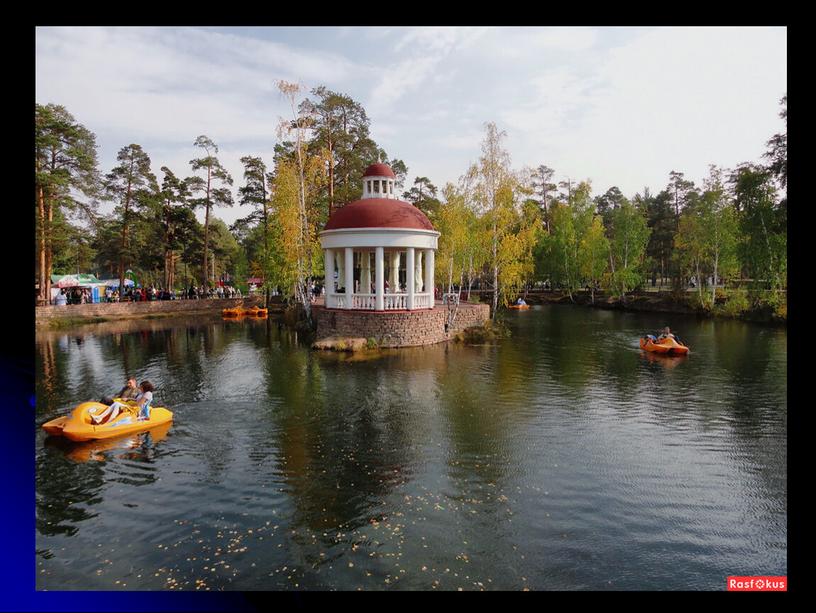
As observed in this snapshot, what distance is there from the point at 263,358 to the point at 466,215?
19340 millimetres

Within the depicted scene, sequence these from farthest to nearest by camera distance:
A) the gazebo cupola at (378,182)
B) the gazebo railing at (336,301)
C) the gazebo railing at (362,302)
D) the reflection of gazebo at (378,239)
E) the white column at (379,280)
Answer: the gazebo cupola at (378,182) < the gazebo railing at (336,301) < the gazebo railing at (362,302) < the reflection of gazebo at (378,239) < the white column at (379,280)

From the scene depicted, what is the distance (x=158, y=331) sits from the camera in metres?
33.4

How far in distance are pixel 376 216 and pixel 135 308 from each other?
92.0ft

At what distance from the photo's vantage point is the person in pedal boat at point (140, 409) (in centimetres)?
1246

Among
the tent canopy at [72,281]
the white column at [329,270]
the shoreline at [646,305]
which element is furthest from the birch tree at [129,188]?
the shoreline at [646,305]

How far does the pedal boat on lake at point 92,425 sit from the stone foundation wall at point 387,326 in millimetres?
13537

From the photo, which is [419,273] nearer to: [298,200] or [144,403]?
[298,200]

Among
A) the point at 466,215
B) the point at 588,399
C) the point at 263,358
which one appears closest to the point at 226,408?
the point at 263,358

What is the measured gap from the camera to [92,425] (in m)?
12.2

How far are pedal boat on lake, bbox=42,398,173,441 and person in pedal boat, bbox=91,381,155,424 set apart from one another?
0.25 feet

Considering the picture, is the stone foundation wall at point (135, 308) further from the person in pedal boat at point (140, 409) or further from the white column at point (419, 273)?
the person in pedal boat at point (140, 409)

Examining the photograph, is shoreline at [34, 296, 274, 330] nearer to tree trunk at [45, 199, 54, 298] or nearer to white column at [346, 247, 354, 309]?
tree trunk at [45, 199, 54, 298]
